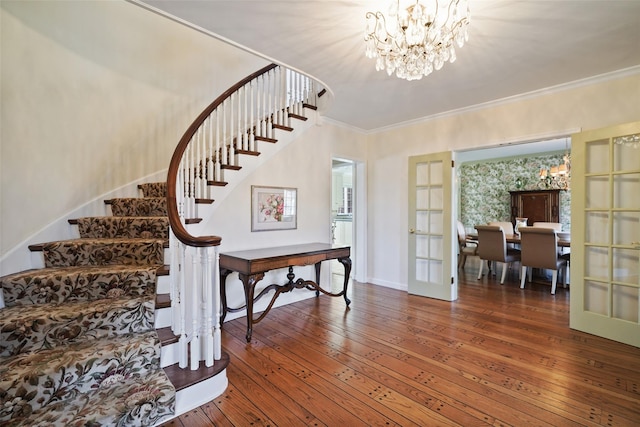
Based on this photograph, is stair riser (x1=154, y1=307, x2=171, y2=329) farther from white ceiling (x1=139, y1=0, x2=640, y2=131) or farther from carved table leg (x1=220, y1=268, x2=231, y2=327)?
white ceiling (x1=139, y1=0, x2=640, y2=131)

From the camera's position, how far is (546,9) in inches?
73.2

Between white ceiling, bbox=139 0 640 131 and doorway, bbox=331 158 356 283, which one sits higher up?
white ceiling, bbox=139 0 640 131

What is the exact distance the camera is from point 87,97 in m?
2.96

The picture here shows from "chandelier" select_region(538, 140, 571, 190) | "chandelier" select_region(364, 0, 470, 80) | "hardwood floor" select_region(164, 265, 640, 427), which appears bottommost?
"hardwood floor" select_region(164, 265, 640, 427)

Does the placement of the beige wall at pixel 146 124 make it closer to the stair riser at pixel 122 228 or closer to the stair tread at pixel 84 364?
the stair riser at pixel 122 228

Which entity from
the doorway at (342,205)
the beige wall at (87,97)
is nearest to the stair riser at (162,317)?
the beige wall at (87,97)

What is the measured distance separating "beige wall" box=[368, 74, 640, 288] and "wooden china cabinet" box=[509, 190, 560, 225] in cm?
443

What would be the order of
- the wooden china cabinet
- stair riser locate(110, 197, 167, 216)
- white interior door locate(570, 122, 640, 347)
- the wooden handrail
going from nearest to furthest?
the wooden handrail, white interior door locate(570, 122, 640, 347), stair riser locate(110, 197, 167, 216), the wooden china cabinet

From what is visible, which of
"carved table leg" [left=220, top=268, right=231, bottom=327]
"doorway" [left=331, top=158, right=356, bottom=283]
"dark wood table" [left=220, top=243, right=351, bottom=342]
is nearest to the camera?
"dark wood table" [left=220, top=243, right=351, bottom=342]

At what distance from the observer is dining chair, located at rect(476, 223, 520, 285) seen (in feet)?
15.5

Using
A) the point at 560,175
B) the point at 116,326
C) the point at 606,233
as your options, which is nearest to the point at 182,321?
the point at 116,326

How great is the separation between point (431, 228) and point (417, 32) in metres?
2.91

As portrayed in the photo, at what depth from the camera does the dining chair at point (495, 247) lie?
473cm

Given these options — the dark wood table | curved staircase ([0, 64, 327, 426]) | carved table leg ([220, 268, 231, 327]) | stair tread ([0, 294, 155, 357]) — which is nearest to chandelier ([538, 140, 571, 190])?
the dark wood table
